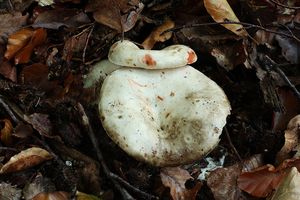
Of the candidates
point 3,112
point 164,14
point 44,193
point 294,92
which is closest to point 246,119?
point 294,92

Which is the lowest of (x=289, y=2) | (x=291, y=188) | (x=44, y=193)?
(x=44, y=193)

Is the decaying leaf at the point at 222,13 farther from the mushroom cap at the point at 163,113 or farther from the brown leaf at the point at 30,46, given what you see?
the brown leaf at the point at 30,46

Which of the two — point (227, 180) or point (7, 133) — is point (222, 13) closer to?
point (227, 180)

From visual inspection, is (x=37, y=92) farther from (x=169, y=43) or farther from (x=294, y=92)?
(x=294, y=92)

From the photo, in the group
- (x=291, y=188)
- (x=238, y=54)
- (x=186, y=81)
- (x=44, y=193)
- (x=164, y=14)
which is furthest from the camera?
(x=164, y=14)

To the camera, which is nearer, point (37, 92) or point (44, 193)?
point (44, 193)

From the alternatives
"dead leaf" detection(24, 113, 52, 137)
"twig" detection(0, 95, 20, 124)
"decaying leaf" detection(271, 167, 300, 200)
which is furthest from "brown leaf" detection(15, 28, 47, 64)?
"decaying leaf" detection(271, 167, 300, 200)

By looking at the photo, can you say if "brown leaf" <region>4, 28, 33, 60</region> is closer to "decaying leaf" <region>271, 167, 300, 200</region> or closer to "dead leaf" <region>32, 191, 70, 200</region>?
"dead leaf" <region>32, 191, 70, 200</region>
